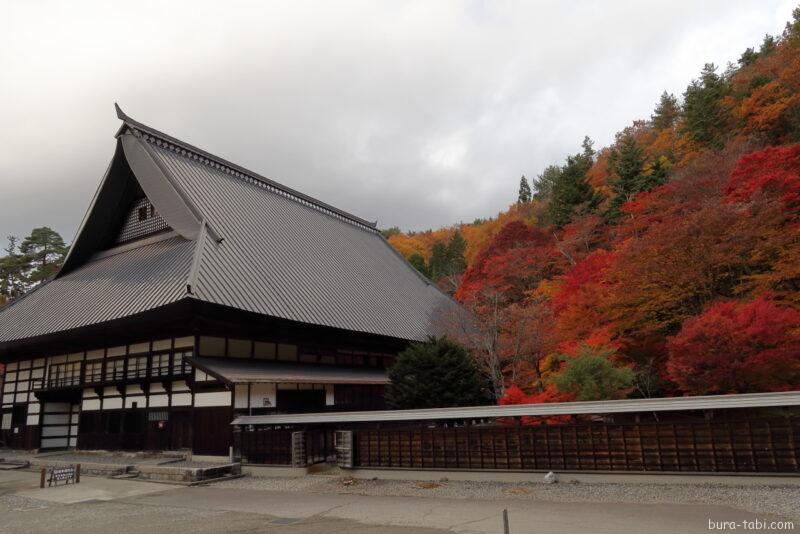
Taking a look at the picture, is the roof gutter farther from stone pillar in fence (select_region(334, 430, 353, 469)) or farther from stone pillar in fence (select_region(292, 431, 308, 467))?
stone pillar in fence (select_region(292, 431, 308, 467))

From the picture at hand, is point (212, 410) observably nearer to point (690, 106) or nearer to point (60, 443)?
point (60, 443)

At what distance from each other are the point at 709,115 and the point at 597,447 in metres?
34.7

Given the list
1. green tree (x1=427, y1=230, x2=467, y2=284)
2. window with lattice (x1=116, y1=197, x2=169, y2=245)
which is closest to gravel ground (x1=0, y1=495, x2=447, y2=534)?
window with lattice (x1=116, y1=197, x2=169, y2=245)

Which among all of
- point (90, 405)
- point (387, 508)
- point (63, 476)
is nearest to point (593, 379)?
point (387, 508)

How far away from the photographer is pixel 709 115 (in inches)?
1453

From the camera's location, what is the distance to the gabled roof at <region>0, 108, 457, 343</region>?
1877 centimetres

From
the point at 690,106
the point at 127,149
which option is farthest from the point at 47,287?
the point at 690,106

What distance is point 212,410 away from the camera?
54.6 feet

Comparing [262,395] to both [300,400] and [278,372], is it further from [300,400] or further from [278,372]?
[300,400]

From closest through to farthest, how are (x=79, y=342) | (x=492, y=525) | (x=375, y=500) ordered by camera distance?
(x=492, y=525), (x=375, y=500), (x=79, y=342)

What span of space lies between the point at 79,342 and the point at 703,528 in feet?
73.2

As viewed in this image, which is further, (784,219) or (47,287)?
(47,287)

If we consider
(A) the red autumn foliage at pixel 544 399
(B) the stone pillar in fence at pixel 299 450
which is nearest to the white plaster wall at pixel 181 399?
(B) the stone pillar in fence at pixel 299 450

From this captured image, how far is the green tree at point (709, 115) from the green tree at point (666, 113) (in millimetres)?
17498
